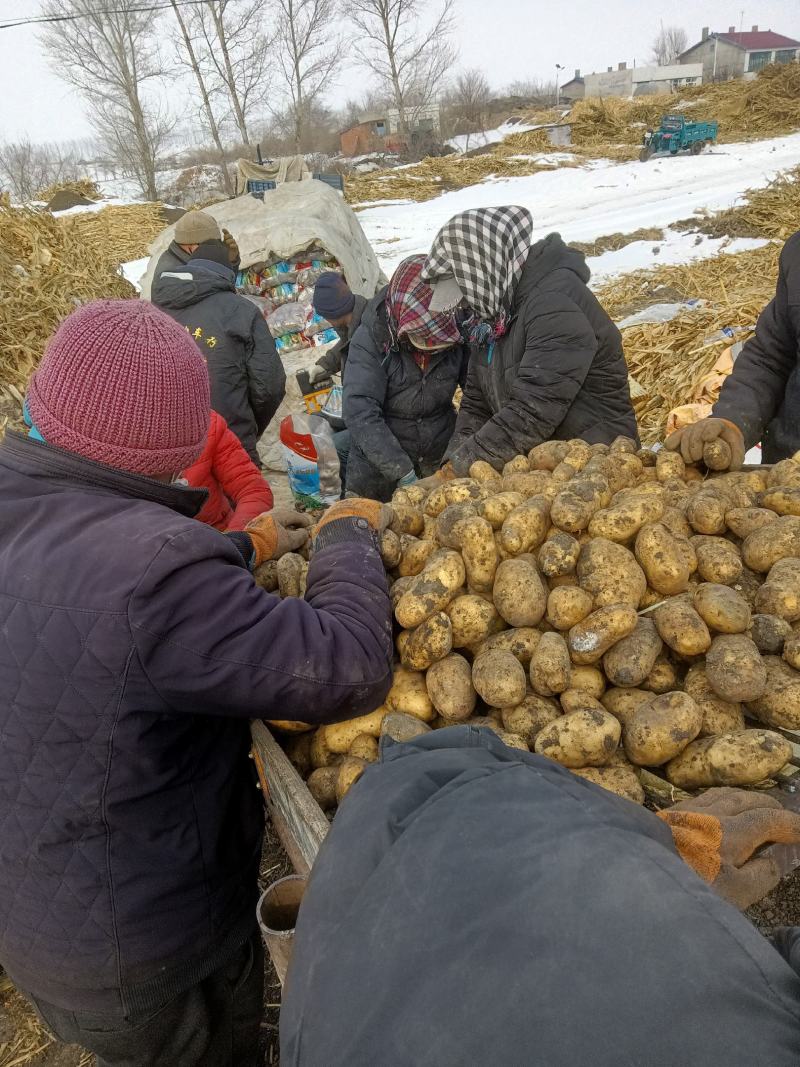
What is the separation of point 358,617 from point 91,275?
7.74 metres

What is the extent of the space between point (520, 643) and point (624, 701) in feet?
1.00

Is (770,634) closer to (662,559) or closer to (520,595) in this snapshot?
(662,559)

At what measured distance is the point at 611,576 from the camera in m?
1.81

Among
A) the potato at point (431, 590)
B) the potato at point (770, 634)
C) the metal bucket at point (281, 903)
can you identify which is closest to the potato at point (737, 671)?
the potato at point (770, 634)

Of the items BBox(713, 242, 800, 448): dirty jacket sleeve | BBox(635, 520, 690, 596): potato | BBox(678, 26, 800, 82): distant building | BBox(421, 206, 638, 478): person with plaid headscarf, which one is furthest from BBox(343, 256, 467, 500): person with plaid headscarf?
BBox(678, 26, 800, 82): distant building

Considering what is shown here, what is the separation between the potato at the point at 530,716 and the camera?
167cm

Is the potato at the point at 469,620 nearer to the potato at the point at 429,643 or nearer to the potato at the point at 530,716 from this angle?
the potato at the point at 429,643

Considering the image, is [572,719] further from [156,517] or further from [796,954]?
[156,517]

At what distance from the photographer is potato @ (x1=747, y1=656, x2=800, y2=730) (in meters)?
1.59

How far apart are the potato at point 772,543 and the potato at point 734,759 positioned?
0.54m

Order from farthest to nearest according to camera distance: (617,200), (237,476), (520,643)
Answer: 1. (617,200)
2. (237,476)
3. (520,643)

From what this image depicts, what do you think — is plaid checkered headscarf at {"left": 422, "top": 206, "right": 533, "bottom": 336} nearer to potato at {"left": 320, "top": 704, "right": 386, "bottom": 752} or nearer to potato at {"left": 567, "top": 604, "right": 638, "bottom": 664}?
potato at {"left": 567, "top": 604, "right": 638, "bottom": 664}

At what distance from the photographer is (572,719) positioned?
157 cm

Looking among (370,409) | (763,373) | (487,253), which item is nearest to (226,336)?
(370,409)
